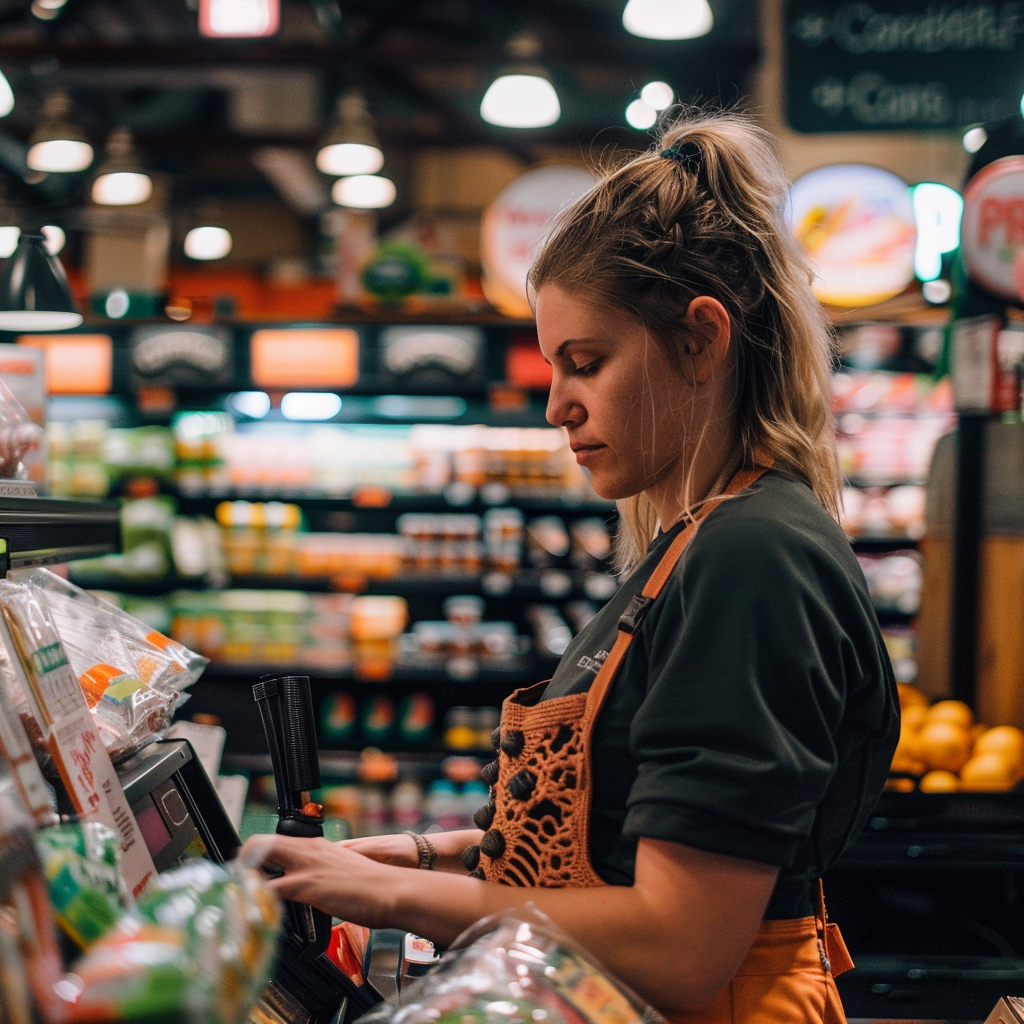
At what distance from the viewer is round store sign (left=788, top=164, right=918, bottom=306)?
178 inches

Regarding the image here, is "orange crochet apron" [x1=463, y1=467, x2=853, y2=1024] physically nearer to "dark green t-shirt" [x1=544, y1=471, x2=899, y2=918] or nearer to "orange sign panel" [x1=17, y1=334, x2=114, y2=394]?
"dark green t-shirt" [x1=544, y1=471, x2=899, y2=918]

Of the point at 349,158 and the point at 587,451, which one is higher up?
the point at 349,158

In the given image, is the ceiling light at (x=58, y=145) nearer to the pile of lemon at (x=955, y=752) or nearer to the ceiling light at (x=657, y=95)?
the ceiling light at (x=657, y=95)

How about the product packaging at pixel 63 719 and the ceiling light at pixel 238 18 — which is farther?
the ceiling light at pixel 238 18

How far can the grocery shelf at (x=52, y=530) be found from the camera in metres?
1.34

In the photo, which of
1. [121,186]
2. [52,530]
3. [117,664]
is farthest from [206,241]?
[117,664]

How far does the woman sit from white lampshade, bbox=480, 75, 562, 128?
393 centimetres

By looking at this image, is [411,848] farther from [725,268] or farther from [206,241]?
[206,241]

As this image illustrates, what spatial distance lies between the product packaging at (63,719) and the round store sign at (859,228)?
13.5 ft

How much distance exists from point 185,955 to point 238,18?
546cm

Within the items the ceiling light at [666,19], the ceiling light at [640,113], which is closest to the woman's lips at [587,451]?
the ceiling light at [666,19]

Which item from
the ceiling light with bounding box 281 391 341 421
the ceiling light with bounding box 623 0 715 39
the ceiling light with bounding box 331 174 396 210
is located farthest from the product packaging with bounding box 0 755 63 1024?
the ceiling light with bounding box 331 174 396 210

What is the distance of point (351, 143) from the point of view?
19.0ft

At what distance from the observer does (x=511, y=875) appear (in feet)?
3.49
